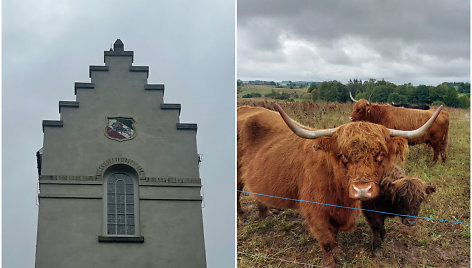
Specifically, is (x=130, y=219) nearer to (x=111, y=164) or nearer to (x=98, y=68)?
(x=111, y=164)

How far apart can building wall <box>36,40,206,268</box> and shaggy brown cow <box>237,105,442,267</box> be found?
5.24 feet

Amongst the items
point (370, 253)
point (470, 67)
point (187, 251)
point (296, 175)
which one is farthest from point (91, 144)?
point (470, 67)

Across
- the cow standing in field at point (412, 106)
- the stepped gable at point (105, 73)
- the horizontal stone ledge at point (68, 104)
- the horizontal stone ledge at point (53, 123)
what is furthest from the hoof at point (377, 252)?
the horizontal stone ledge at point (68, 104)

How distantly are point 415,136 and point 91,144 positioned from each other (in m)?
8.58

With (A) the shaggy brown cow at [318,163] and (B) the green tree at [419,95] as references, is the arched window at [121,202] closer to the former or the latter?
(A) the shaggy brown cow at [318,163]

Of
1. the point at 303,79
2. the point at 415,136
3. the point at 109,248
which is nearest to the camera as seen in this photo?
the point at 415,136

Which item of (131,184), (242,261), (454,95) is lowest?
(242,261)

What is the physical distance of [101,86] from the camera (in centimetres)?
2962

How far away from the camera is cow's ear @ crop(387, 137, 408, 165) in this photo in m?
24.5

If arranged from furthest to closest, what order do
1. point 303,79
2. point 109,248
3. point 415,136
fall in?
point 303,79 < point 109,248 < point 415,136

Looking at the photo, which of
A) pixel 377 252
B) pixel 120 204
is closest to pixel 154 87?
pixel 120 204

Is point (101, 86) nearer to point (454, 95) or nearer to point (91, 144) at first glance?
point (91, 144)

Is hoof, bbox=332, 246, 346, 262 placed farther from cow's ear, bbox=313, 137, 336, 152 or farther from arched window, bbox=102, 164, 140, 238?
arched window, bbox=102, 164, 140, 238

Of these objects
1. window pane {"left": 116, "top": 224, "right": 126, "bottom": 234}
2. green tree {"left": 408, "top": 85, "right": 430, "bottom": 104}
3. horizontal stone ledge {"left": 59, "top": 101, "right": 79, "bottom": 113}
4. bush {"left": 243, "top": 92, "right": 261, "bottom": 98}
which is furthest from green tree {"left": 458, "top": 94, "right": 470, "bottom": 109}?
horizontal stone ledge {"left": 59, "top": 101, "right": 79, "bottom": 113}
